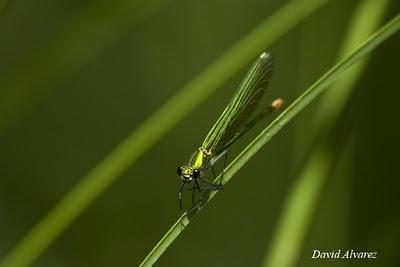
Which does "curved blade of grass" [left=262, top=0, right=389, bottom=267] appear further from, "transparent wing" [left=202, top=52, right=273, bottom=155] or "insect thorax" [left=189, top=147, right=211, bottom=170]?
"insect thorax" [left=189, top=147, right=211, bottom=170]

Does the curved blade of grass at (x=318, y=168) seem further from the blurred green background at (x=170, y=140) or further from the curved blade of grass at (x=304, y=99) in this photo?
the blurred green background at (x=170, y=140)

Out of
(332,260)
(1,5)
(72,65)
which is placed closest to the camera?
(1,5)

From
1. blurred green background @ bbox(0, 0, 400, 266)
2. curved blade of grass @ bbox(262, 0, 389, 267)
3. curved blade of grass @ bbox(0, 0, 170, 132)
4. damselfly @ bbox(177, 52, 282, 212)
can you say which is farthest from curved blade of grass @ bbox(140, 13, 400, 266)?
blurred green background @ bbox(0, 0, 400, 266)

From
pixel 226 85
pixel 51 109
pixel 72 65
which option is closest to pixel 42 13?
pixel 51 109

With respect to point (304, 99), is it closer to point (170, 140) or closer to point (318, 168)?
point (318, 168)

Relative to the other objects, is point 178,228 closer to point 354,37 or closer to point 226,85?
point 354,37
